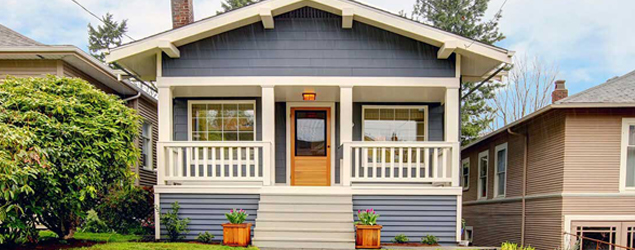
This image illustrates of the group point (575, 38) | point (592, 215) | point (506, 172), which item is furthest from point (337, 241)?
point (575, 38)

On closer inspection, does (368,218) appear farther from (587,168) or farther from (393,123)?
(587,168)

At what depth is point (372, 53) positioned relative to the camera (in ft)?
24.5

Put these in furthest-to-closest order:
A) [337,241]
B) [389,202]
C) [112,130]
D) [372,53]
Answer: [372,53] → [389,202] → [337,241] → [112,130]

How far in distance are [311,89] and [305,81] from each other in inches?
21.4

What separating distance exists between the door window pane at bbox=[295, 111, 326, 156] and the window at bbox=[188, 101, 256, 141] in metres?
0.89

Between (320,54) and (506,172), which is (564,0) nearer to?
(506,172)

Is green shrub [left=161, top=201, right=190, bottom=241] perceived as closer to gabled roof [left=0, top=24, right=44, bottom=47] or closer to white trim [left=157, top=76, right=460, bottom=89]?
white trim [left=157, top=76, right=460, bottom=89]

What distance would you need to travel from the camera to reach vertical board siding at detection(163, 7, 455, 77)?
7.43m

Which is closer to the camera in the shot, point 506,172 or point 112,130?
point 112,130

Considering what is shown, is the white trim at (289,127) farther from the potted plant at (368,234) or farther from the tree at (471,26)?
the tree at (471,26)

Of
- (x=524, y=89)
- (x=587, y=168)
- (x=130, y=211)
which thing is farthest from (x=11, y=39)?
(x=524, y=89)

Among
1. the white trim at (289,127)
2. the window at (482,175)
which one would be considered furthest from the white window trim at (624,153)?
the white trim at (289,127)

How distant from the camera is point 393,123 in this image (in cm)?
891

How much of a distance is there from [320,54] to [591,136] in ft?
15.2
